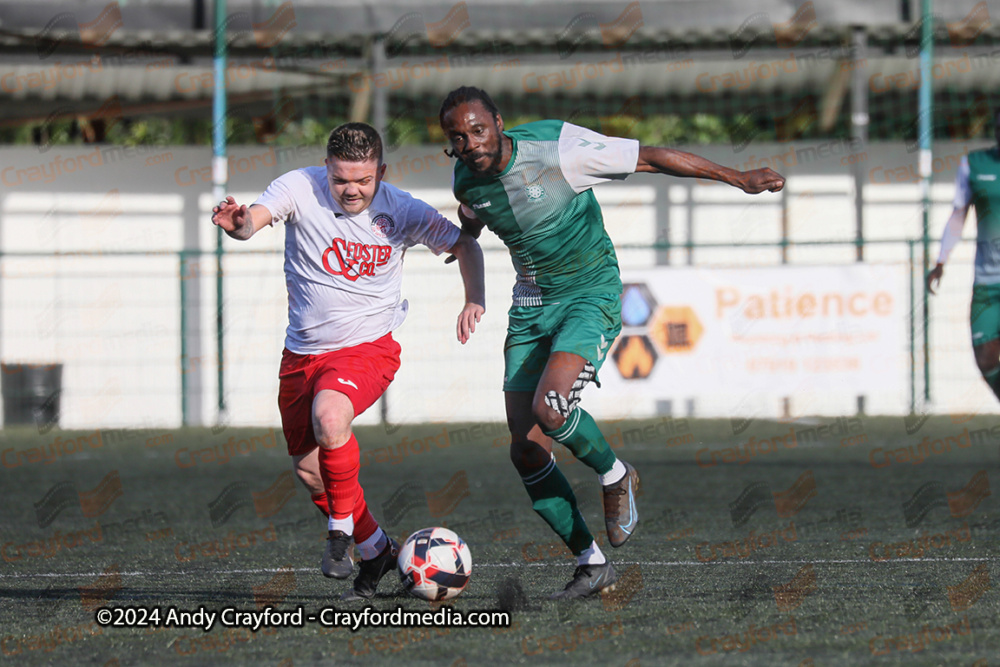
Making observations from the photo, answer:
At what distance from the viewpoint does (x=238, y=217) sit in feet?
16.9

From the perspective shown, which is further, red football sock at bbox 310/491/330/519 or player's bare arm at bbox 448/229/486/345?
red football sock at bbox 310/491/330/519

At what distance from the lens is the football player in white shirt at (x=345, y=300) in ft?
17.5

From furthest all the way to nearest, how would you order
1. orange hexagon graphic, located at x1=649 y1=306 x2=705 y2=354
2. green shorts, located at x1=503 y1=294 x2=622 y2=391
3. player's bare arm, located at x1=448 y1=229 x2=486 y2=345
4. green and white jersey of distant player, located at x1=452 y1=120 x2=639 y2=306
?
orange hexagon graphic, located at x1=649 y1=306 x2=705 y2=354 < player's bare arm, located at x1=448 y1=229 x2=486 y2=345 < green shorts, located at x1=503 y1=294 x2=622 y2=391 < green and white jersey of distant player, located at x1=452 y1=120 x2=639 y2=306

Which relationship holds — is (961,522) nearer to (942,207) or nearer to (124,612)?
(124,612)

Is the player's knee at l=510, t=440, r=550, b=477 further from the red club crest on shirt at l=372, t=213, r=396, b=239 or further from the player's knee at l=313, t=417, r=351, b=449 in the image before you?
the red club crest on shirt at l=372, t=213, r=396, b=239

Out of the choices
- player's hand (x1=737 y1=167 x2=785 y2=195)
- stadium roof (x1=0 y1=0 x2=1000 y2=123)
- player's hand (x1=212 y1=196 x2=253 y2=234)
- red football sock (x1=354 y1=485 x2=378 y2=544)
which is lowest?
red football sock (x1=354 y1=485 x2=378 y2=544)

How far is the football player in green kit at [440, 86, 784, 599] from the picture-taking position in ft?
17.0

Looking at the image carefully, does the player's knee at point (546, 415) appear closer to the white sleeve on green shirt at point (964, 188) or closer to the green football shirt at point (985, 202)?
the green football shirt at point (985, 202)

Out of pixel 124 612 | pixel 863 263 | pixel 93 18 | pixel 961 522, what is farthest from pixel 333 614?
pixel 93 18

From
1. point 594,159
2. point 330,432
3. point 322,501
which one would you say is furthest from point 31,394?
point 594,159

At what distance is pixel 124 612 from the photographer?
198 inches

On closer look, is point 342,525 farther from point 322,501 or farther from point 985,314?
point 985,314

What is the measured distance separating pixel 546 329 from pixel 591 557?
36.3 inches

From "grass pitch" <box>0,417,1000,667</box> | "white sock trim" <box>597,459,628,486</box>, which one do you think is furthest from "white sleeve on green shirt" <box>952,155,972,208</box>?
"white sock trim" <box>597,459,628,486</box>
